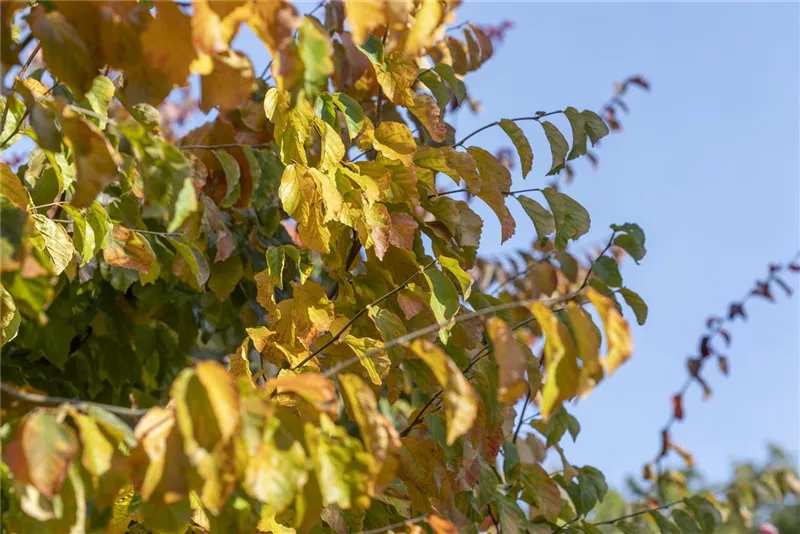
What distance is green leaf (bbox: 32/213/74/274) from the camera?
4.25ft

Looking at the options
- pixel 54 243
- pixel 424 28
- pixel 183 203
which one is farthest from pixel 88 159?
pixel 54 243

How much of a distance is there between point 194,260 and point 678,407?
6.78 ft

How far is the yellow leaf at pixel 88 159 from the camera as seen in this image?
862mm

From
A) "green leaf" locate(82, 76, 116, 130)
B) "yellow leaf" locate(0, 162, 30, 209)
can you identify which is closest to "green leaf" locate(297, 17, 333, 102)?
"yellow leaf" locate(0, 162, 30, 209)

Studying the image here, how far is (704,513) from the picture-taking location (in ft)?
6.47

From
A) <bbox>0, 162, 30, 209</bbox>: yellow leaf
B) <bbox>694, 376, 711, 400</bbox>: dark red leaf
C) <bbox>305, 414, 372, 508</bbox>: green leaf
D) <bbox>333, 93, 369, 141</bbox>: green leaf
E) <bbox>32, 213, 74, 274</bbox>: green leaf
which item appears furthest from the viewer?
<bbox>694, 376, 711, 400</bbox>: dark red leaf

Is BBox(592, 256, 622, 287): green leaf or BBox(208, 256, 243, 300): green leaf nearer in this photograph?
BBox(592, 256, 622, 287): green leaf

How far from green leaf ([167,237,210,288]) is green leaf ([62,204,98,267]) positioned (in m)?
0.12

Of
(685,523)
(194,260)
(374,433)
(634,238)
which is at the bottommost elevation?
(685,523)

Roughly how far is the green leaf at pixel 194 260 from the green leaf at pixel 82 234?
0.40 feet

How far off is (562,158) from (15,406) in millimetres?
1042

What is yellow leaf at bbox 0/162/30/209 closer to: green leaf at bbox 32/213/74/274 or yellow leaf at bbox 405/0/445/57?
green leaf at bbox 32/213/74/274

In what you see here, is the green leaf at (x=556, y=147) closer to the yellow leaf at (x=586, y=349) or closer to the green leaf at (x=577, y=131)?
the green leaf at (x=577, y=131)

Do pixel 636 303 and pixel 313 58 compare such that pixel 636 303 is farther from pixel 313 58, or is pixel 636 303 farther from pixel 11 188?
pixel 11 188
